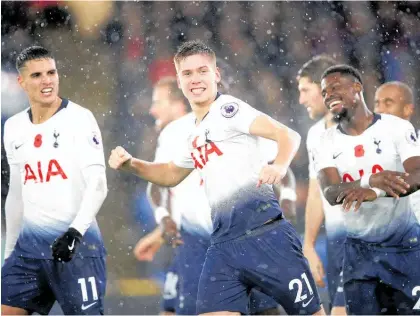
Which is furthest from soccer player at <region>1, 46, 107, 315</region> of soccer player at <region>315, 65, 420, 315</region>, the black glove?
soccer player at <region>315, 65, 420, 315</region>

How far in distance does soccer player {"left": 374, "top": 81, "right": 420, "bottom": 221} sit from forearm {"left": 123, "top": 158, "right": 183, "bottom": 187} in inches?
63.3

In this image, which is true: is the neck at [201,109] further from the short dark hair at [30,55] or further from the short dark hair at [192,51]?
the short dark hair at [30,55]

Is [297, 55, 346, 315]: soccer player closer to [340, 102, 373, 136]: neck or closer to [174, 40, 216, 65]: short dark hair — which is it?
[340, 102, 373, 136]: neck

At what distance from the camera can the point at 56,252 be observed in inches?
183

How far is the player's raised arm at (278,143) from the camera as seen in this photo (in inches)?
Result: 144

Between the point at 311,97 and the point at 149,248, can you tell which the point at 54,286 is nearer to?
the point at 149,248

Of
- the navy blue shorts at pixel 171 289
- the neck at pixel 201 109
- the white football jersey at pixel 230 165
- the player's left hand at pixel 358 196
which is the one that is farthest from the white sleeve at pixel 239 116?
the navy blue shorts at pixel 171 289

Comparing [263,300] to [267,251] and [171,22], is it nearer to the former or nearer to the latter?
[267,251]

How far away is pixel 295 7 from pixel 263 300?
79.9 inches

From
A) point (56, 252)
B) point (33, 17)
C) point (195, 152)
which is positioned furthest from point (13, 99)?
point (195, 152)

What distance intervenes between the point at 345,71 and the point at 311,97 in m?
0.33

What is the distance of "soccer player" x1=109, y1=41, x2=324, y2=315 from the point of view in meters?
3.83

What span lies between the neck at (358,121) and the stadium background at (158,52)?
377mm

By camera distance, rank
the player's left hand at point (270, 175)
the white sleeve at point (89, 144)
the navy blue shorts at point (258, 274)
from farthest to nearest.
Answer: the white sleeve at point (89, 144) → the navy blue shorts at point (258, 274) → the player's left hand at point (270, 175)
